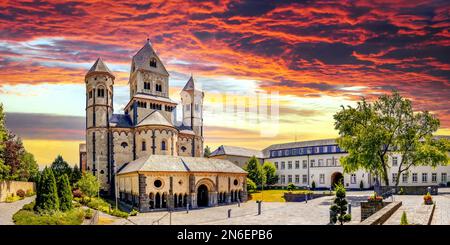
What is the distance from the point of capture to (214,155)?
7688 centimetres

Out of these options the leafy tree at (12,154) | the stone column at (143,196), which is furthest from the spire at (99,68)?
the stone column at (143,196)

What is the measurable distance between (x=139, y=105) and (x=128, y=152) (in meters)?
8.02

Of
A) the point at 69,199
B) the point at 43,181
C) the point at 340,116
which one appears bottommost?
the point at 69,199

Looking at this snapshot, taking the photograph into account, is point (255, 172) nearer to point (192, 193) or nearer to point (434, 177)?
point (192, 193)

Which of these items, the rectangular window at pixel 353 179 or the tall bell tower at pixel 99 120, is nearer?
the tall bell tower at pixel 99 120

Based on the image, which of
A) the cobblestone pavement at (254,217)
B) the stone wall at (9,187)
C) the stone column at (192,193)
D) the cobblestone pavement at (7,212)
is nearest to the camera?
the cobblestone pavement at (7,212)

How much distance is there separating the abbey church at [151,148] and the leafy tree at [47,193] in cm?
1301

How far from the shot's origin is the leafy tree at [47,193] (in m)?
23.3

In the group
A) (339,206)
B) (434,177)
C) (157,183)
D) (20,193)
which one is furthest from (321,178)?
(20,193)

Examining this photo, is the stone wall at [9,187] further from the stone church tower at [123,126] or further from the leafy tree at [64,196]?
the leafy tree at [64,196]

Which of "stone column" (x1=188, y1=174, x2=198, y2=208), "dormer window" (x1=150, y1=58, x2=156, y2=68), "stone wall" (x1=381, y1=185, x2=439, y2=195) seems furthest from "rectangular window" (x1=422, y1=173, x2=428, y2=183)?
"dormer window" (x1=150, y1=58, x2=156, y2=68)

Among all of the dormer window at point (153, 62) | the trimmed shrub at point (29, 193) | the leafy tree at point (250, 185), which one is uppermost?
the dormer window at point (153, 62)
